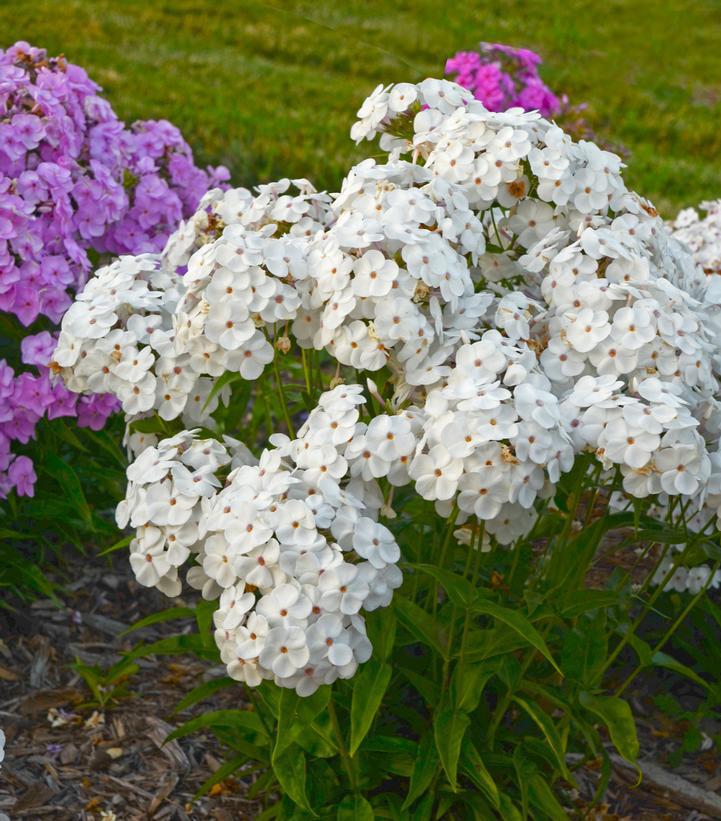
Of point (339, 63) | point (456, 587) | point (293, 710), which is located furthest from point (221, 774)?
point (339, 63)

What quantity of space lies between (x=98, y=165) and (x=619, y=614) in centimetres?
194

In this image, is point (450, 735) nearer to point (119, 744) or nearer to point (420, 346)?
point (420, 346)

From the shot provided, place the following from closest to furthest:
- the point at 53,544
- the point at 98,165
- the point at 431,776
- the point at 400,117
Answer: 1. the point at 431,776
2. the point at 400,117
3. the point at 98,165
4. the point at 53,544

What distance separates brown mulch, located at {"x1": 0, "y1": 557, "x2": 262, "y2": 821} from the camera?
2908mm

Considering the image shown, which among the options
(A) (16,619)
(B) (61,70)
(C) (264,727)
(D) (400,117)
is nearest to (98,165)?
(B) (61,70)

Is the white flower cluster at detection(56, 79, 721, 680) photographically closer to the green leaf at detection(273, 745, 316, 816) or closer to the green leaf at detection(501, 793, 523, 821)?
the green leaf at detection(273, 745, 316, 816)

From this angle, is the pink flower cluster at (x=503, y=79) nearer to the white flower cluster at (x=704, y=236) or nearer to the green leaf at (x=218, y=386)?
the white flower cluster at (x=704, y=236)

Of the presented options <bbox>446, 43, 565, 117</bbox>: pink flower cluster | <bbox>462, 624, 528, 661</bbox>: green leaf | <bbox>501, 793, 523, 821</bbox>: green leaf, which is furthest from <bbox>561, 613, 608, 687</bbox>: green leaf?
<bbox>446, 43, 565, 117</bbox>: pink flower cluster

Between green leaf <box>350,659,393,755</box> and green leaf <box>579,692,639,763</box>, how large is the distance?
1.61 feet

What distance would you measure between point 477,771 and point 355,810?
0.94 feet

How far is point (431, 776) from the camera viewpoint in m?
2.41

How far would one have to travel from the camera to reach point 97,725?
315 centimetres

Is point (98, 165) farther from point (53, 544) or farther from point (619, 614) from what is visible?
point (619, 614)

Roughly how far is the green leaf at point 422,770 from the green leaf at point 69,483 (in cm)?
125
